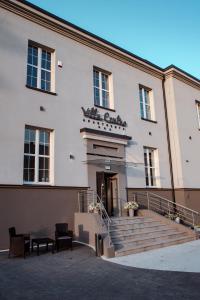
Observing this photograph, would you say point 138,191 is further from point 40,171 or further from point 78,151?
point 40,171

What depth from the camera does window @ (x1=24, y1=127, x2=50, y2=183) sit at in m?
10.9

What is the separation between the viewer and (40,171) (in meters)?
11.3

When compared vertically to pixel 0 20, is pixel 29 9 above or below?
above

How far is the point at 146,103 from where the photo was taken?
16922 mm

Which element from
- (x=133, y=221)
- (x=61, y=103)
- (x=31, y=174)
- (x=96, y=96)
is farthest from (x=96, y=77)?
(x=133, y=221)

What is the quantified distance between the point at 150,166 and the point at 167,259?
7957mm

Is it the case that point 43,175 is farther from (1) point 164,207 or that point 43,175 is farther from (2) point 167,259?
(1) point 164,207

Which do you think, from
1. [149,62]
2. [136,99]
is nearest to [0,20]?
[136,99]

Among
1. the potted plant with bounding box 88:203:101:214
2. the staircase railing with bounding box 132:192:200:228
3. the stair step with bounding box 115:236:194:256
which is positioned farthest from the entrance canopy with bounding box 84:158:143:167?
the stair step with bounding box 115:236:194:256

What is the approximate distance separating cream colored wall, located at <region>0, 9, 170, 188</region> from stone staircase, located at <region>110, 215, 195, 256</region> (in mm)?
2499

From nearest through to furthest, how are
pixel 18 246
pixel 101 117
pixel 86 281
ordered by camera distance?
pixel 86 281, pixel 18 246, pixel 101 117

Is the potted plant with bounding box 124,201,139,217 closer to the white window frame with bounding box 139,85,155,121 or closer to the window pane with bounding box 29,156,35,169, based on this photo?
the window pane with bounding box 29,156,35,169

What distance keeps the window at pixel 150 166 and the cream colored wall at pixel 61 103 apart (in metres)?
0.43

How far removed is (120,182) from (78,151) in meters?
2.92
